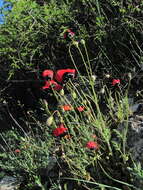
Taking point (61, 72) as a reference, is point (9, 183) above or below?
below

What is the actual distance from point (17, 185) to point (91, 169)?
86cm

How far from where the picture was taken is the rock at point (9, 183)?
2.87 metres

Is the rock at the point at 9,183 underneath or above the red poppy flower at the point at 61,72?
underneath

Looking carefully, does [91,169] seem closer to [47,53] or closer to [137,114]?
[137,114]

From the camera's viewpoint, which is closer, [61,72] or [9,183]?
[61,72]

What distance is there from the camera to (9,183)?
9.81 feet

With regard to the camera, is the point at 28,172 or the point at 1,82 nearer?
the point at 28,172

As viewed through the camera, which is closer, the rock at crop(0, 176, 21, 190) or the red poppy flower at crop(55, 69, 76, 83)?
the red poppy flower at crop(55, 69, 76, 83)

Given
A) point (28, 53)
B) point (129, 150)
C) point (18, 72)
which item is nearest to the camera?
point (129, 150)

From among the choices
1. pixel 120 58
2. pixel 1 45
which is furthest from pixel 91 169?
pixel 1 45

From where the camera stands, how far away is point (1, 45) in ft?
13.9

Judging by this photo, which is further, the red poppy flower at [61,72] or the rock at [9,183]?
the rock at [9,183]

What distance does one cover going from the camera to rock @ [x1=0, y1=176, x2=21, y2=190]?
2875 millimetres

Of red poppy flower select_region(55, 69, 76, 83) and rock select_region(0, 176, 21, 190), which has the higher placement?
red poppy flower select_region(55, 69, 76, 83)
